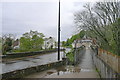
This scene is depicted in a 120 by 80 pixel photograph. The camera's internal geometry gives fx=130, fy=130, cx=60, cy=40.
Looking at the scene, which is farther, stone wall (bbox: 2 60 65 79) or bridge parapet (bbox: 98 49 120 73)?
bridge parapet (bbox: 98 49 120 73)

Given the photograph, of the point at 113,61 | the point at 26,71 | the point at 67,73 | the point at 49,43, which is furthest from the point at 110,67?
the point at 49,43

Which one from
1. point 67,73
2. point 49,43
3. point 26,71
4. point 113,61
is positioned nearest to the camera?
point 26,71

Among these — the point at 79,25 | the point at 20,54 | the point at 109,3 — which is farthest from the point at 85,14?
the point at 20,54

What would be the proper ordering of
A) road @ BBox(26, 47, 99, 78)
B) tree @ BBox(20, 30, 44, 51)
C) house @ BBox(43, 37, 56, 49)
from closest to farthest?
road @ BBox(26, 47, 99, 78) → tree @ BBox(20, 30, 44, 51) → house @ BBox(43, 37, 56, 49)

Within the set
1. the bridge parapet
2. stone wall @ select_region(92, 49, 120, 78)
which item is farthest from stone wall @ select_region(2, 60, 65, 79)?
the bridge parapet

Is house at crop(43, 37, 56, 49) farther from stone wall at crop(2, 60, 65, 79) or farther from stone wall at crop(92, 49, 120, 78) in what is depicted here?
stone wall at crop(92, 49, 120, 78)

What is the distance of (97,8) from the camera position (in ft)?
69.2

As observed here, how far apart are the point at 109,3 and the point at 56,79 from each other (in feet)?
48.9

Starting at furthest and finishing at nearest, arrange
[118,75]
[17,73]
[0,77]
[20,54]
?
[20,54], [17,73], [0,77], [118,75]

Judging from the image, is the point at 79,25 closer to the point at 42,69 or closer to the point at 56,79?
the point at 42,69

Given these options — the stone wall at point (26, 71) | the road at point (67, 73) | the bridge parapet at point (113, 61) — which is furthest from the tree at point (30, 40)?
the bridge parapet at point (113, 61)

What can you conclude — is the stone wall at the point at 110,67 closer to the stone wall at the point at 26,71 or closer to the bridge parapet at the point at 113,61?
the bridge parapet at the point at 113,61

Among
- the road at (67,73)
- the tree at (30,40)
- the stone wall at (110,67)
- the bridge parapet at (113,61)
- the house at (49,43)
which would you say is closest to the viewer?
the stone wall at (110,67)

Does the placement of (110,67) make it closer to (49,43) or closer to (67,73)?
(67,73)
